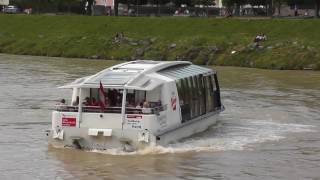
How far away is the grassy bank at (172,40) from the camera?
60625 millimetres

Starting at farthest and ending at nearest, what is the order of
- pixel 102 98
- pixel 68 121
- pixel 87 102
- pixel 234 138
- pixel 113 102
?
1. pixel 234 138
2. pixel 113 102
3. pixel 87 102
4. pixel 102 98
5. pixel 68 121

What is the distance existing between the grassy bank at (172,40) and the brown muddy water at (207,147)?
18.8 metres

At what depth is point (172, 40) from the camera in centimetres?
6856

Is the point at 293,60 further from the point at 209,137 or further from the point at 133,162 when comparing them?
the point at 133,162

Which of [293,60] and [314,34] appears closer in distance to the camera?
[293,60]

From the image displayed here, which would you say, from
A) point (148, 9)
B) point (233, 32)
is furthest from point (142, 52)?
point (148, 9)

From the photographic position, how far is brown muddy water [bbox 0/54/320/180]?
66.1 ft

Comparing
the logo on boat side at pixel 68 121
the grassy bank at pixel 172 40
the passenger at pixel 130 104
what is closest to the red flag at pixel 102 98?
the passenger at pixel 130 104

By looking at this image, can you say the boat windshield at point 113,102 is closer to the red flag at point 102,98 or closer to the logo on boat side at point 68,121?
the red flag at point 102,98

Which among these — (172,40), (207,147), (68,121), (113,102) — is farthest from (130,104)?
(172,40)

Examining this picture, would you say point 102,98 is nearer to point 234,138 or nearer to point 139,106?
point 139,106

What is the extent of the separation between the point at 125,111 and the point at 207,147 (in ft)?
9.74

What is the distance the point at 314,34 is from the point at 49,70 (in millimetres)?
24697

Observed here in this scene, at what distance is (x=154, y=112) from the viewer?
2245 cm
